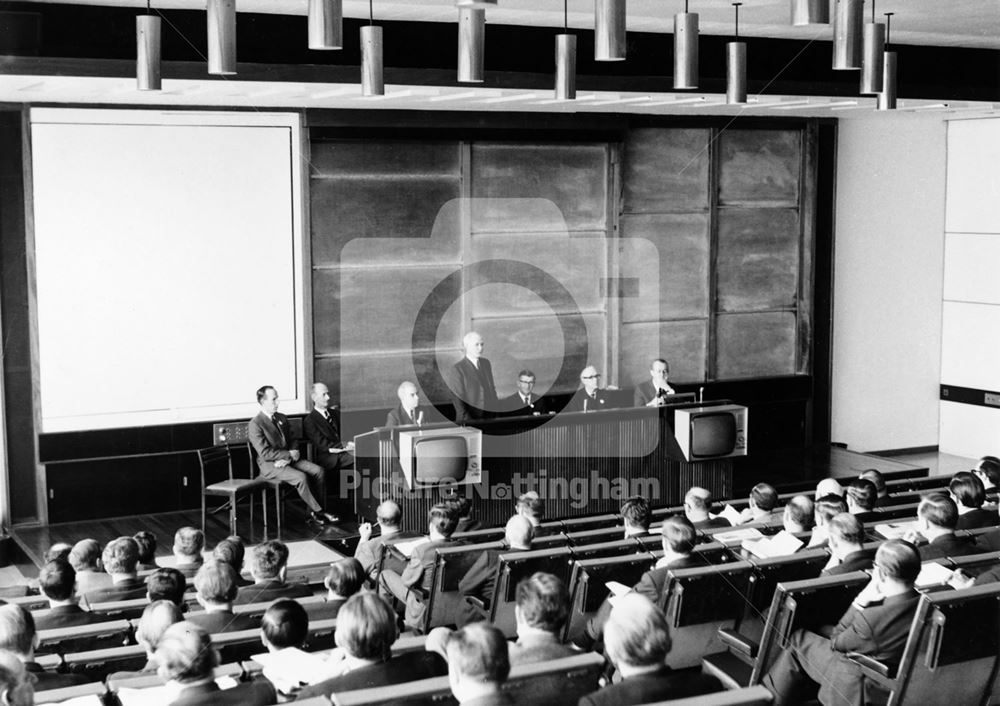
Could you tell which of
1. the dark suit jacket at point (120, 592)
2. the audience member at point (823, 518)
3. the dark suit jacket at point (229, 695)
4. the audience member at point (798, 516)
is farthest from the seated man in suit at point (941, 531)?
the dark suit jacket at point (120, 592)

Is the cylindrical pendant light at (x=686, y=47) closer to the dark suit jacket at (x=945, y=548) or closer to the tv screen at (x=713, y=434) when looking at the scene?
the dark suit jacket at (x=945, y=548)

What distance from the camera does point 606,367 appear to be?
490 inches

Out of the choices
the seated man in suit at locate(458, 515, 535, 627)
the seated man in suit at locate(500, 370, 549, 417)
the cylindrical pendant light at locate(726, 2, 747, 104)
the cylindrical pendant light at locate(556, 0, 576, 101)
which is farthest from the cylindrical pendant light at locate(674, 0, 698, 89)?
the seated man in suit at locate(500, 370, 549, 417)

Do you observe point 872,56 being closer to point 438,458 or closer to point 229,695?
point 438,458

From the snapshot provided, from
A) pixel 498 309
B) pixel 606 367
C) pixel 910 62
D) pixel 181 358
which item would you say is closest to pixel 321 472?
pixel 181 358

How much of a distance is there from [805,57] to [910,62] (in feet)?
3.89

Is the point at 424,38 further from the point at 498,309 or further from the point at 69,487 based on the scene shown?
the point at 69,487

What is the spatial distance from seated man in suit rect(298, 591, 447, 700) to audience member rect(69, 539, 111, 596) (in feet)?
8.09

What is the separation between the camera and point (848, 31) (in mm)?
6977

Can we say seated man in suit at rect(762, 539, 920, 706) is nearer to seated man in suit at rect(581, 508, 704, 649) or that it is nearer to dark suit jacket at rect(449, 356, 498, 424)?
seated man in suit at rect(581, 508, 704, 649)

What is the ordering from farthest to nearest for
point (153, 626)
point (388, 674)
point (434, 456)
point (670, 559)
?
point (434, 456)
point (670, 559)
point (153, 626)
point (388, 674)

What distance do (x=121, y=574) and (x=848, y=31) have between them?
16.0 ft

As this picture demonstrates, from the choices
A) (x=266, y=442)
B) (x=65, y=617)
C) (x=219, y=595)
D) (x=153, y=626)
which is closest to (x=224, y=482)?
(x=266, y=442)

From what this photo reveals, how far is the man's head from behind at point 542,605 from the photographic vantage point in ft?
14.1
